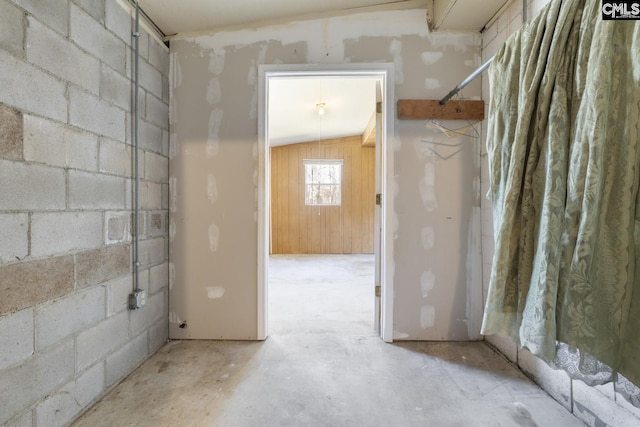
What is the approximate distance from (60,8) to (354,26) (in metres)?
1.65

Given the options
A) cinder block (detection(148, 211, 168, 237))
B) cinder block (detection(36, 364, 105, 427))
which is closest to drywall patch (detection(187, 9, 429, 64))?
cinder block (detection(148, 211, 168, 237))

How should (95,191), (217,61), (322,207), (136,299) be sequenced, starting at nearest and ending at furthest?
(95,191) < (136,299) < (217,61) < (322,207)

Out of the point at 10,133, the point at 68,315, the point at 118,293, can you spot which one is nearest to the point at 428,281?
the point at 118,293

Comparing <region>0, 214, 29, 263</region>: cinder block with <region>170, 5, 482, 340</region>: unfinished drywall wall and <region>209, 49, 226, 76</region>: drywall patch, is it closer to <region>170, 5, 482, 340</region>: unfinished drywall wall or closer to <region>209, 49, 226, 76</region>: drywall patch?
<region>170, 5, 482, 340</region>: unfinished drywall wall

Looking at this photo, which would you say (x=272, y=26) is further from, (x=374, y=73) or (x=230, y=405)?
(x=230, y=405)

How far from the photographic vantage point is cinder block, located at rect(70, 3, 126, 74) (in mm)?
1353

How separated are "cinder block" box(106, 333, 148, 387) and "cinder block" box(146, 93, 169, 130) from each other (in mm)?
1385

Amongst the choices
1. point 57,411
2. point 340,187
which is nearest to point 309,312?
point 57,411

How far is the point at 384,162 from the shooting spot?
2.11 meters

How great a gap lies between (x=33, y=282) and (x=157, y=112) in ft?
4.12

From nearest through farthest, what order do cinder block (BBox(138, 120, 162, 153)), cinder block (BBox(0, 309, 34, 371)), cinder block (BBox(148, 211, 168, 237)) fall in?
cinder block (BBox(0, 309, 34, 371)) < cinder block (BBox(138, 120, 162, 153)) < cinder block (BBox(148, 211, 168, 237))

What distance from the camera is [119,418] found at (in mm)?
1339

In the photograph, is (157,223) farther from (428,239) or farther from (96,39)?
(428,239)

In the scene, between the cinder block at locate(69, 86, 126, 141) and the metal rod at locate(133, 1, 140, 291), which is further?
the metal rod at locate(133, 1, 140, 291)
